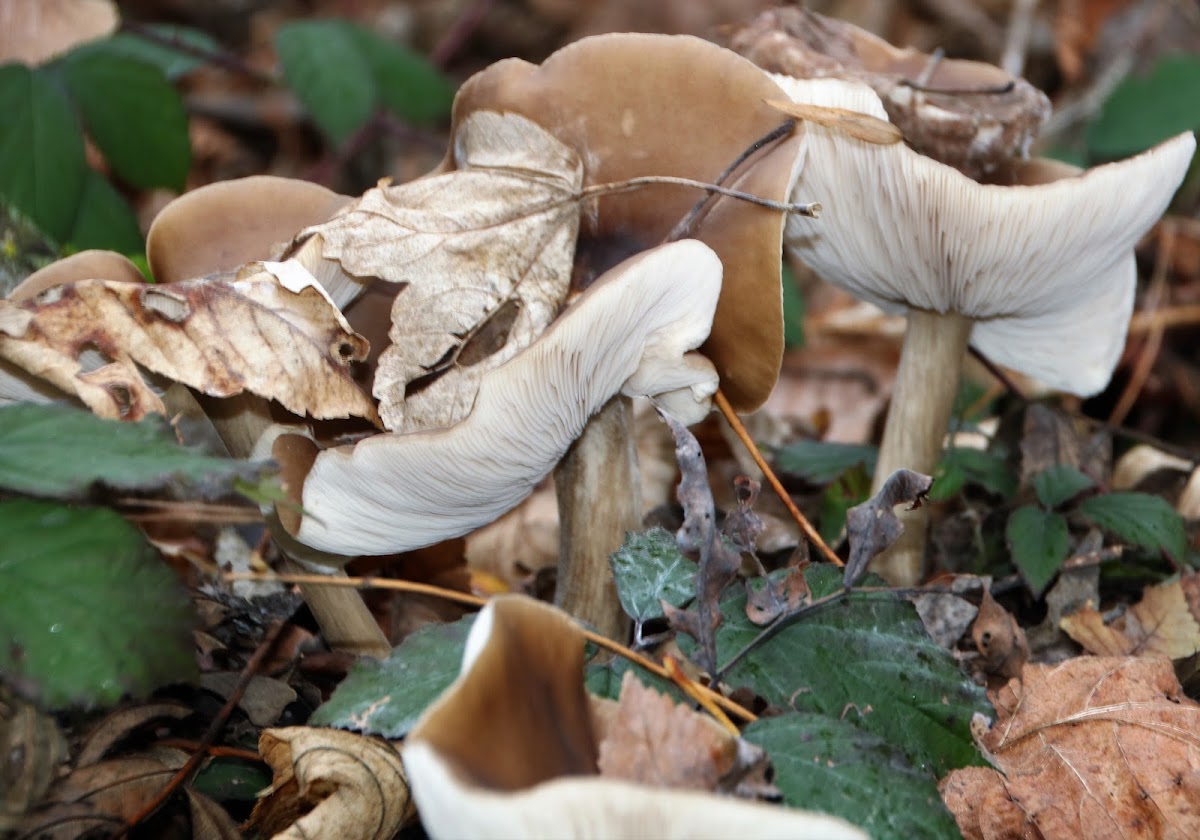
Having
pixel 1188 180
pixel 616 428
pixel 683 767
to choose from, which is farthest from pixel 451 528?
pixel 1188 180

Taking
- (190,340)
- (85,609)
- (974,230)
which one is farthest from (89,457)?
(974,230)

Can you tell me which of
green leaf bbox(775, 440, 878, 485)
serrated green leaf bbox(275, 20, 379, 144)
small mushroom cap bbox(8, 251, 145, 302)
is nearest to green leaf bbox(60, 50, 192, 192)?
serrated green leaf bbox(275, 20, 379, 144)

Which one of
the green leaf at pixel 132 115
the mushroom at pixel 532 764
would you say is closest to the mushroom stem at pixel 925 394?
the mushroom at pixel 532 764

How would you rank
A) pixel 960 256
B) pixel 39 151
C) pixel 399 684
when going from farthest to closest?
pixel 39 151
pixel 960 256
pixel 399 684

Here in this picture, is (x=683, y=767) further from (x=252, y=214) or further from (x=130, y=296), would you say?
(x=252, y=214)

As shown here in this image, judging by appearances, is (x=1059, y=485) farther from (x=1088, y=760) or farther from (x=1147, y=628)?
(x=1088, y=760)
